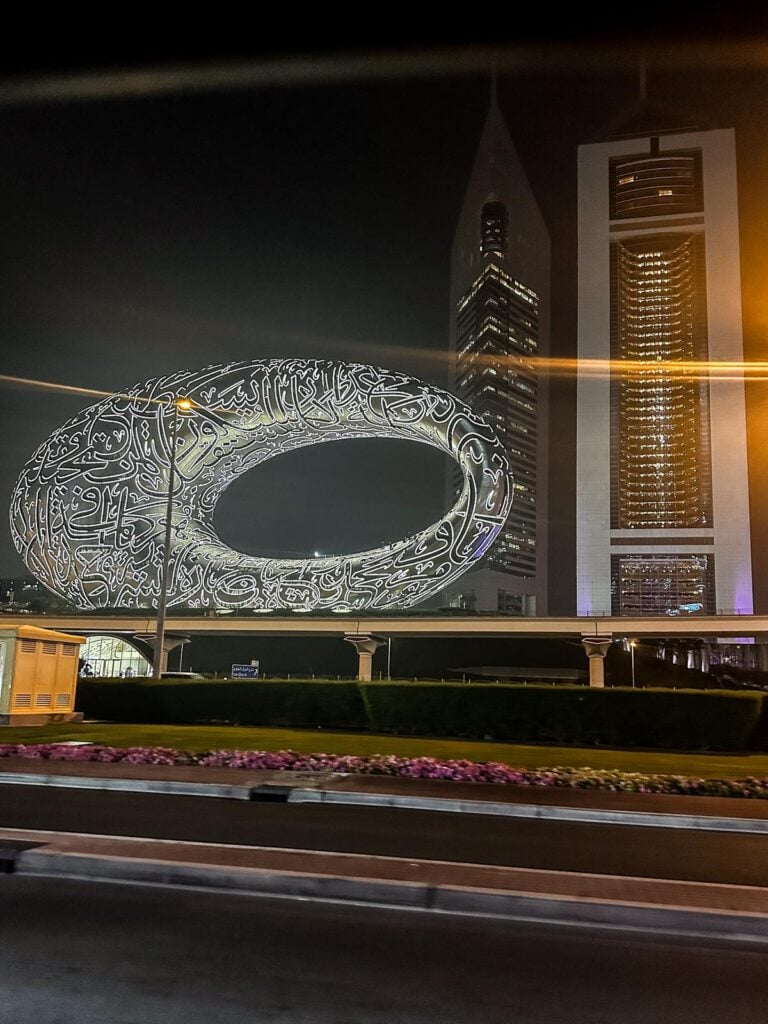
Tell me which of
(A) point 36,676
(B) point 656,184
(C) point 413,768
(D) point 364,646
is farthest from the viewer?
(B) point 656,184

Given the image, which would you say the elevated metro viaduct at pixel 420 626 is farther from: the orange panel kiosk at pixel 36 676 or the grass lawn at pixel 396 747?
the grass lawn at pixel 396 747

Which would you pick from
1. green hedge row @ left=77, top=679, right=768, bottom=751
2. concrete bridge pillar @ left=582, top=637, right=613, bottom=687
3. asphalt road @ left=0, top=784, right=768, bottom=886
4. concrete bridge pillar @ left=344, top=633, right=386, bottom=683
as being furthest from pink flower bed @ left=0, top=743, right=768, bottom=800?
concrete bridge pillar @ left=582, top=637, right=613, bottom=687

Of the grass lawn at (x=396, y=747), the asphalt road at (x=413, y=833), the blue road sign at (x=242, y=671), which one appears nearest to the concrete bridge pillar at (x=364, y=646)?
the blue road sign at (x=242, y=671)

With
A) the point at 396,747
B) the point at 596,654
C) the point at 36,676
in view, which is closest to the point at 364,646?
the point at 596,654

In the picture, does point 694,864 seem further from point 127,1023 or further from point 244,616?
point 244,616

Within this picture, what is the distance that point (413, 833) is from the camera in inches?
378

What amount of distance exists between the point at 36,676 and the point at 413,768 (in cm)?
1271

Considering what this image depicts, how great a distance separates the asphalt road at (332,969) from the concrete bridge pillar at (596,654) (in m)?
51.9

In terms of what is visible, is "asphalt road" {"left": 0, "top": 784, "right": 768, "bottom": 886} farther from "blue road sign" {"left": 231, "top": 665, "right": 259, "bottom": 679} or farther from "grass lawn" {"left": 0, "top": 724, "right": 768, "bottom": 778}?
"blue road sign" {"left": 231, "top": 665, "right": 259, "bottom": 679}

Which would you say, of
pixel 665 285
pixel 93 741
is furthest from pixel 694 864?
pixel 665 285

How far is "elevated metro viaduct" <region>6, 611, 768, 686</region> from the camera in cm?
5531

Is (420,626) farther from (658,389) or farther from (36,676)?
(658,389)

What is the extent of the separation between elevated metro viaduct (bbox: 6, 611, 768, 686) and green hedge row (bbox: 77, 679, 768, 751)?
1248 inches

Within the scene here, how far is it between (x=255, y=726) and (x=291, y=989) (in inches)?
793
